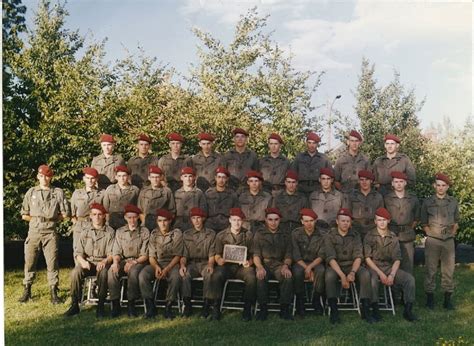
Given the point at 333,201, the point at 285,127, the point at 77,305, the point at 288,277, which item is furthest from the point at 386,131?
the point at 77,305

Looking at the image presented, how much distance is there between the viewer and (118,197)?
283 inches

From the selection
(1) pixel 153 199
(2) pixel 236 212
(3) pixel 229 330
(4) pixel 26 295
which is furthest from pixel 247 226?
(4) pixel 26 295

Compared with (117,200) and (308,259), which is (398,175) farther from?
(117,200)

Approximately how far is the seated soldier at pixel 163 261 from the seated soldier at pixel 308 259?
1.40 m


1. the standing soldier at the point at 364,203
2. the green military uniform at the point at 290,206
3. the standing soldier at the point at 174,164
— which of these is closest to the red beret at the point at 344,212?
the standing soldier at the point at 364,203

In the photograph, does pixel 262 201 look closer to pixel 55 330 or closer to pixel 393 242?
pixel 393 242

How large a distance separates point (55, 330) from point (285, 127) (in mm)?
5824

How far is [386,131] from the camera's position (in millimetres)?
14727

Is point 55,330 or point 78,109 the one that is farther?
point 78,109

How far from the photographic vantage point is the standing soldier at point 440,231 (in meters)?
6.89

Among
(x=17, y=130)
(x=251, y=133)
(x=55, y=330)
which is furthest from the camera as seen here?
(x=251, y=133)

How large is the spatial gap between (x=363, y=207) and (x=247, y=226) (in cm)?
157

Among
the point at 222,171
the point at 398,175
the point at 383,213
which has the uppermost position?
the point at 222,171

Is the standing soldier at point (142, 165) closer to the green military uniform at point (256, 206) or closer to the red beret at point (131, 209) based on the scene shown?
the red beret at point (131, 209)
